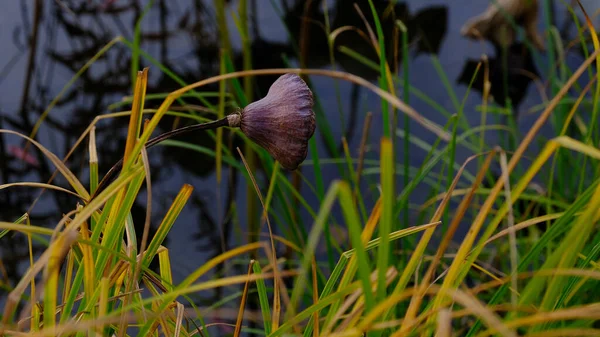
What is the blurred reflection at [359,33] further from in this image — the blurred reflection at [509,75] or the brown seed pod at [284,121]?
the brown seed pod at [284,121]

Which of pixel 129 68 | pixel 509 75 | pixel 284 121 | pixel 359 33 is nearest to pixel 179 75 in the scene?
pixel 129 68

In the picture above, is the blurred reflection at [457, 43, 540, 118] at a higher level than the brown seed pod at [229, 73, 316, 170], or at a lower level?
lower

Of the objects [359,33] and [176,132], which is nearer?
[176,132]

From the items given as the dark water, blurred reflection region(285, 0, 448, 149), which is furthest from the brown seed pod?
blurred reflection region(285, 0, 448, 149)

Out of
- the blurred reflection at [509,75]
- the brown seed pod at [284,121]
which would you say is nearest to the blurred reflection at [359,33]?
the blurred reflection at [509,75]

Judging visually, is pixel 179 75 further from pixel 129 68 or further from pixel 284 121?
pixel 284 121

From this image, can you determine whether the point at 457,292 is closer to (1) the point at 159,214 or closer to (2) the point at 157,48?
(1) the point at 159,214

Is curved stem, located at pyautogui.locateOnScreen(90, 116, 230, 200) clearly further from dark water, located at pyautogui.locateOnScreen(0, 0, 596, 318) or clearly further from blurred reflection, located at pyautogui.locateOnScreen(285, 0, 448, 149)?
blurred reflection, located at pyautogui.locateOnScreen(285, 0, 448, 149)

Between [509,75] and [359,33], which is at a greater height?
[359,33]
